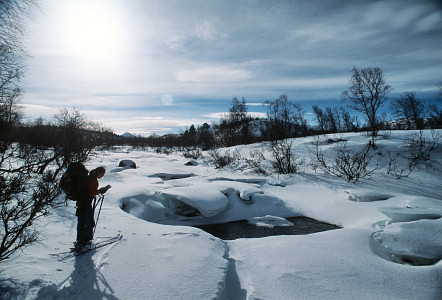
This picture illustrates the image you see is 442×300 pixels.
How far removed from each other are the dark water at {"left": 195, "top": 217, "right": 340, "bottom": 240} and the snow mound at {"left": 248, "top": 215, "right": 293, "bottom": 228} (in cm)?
18

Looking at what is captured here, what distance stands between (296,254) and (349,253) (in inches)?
38.2

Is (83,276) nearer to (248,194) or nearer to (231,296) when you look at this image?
(231,296)

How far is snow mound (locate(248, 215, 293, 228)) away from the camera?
6355 mm

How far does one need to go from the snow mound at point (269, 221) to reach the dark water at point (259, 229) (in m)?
0.18

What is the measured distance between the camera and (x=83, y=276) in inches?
108

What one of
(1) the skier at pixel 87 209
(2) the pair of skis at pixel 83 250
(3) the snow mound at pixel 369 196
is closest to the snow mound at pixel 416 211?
(3) the snow mound at pixel 369 196

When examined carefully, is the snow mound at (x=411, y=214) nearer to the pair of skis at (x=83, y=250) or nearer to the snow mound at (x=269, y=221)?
the snow mound at (x=269, y=221)

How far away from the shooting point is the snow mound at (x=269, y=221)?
6355mm

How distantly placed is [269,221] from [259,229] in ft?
2.39

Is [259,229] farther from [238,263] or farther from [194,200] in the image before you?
[238,263]

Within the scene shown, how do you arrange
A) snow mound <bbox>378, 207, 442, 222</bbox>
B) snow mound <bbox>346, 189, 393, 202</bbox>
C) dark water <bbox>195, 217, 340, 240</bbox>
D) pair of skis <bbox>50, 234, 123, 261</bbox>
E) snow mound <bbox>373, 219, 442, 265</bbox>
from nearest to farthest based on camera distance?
pair of skis <bbox>50, 234, 123, 261</bbox> < snow mound <bbox>373, 219, 442, 265</bbox> < snow mound <bbox>378, 207, 442, 222</bbox> < dark water <bbox>195, 217, 340, 240</bbox> < snow mound <bbox>346, 189, 393, 202</bbox>

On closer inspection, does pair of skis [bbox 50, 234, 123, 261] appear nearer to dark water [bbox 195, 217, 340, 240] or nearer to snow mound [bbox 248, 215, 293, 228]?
dark water [bbox 195, 217, 340, 240]

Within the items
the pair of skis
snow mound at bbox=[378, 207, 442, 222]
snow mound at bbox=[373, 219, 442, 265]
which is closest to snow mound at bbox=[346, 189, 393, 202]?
snow mound at bbox=[378, 207, 442, 222]

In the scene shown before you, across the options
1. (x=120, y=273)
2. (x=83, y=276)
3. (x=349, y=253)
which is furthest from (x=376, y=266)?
(x=83, y=276)
